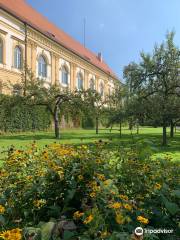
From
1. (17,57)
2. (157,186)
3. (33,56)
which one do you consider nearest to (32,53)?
(33,56)

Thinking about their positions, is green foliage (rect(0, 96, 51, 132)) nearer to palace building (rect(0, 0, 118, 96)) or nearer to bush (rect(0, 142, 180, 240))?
palace building (rect(0, 0, 118, 96))

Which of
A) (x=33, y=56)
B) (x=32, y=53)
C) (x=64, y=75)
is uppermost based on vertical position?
(x=32, y=53)

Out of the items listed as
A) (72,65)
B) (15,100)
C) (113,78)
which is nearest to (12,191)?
(15,100)

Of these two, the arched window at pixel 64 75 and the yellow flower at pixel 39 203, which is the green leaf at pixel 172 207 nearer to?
the yellow flower at pixel 39 203

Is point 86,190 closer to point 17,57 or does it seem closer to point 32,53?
point 17,57

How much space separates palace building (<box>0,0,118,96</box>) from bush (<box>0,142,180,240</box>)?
75.6ft

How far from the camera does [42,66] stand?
1535 inches

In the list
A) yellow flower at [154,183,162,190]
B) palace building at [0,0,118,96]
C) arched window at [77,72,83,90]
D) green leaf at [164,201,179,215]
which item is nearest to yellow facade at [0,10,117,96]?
palace building at [0,0,118,96]

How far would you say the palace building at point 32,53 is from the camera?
31469 mm

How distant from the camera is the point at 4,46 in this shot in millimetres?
31281

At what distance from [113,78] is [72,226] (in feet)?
220

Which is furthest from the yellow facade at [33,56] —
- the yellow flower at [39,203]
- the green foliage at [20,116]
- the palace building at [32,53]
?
the yellow flower at [39,203]

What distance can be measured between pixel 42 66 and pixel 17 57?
212 inches

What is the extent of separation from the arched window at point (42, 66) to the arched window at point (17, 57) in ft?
13.4
